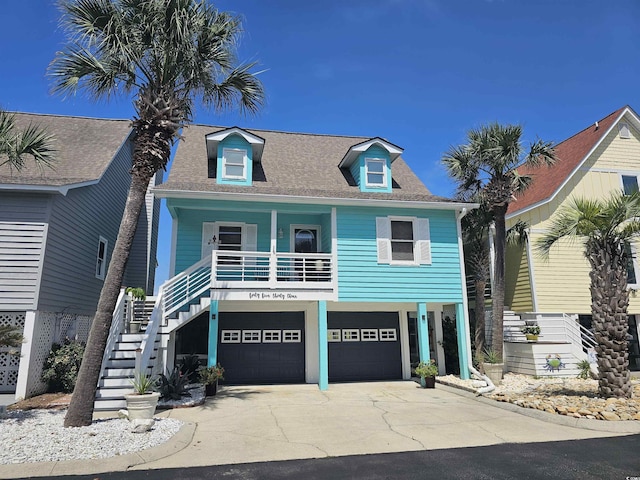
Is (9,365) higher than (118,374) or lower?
higher

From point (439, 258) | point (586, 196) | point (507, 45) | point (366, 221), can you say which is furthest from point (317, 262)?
point (586, 196)

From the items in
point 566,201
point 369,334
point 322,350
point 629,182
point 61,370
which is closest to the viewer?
point 61,370

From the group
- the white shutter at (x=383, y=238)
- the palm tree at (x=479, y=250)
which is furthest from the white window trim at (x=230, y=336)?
the palm tree at (x=479, y=250)

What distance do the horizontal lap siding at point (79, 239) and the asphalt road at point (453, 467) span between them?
330 inches

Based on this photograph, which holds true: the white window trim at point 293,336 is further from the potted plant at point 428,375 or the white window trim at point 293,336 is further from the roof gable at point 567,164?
the roof gable at point 567,164

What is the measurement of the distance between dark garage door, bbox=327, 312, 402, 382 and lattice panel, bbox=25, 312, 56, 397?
8.79 meters

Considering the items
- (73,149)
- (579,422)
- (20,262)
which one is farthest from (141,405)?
(73,149)

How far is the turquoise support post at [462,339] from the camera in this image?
1398cm

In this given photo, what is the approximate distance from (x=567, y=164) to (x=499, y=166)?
6.13 metres

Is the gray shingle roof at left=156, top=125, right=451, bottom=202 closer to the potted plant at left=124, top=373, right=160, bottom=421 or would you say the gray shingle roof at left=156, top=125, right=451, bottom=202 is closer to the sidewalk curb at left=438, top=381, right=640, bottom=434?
the potted plant at left=124, top=373, right=160, bottom=421

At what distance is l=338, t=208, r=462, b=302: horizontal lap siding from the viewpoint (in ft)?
45.0

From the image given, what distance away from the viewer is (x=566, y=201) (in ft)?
57.0

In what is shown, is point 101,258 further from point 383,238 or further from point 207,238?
point 383,238

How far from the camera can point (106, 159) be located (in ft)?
49.1
